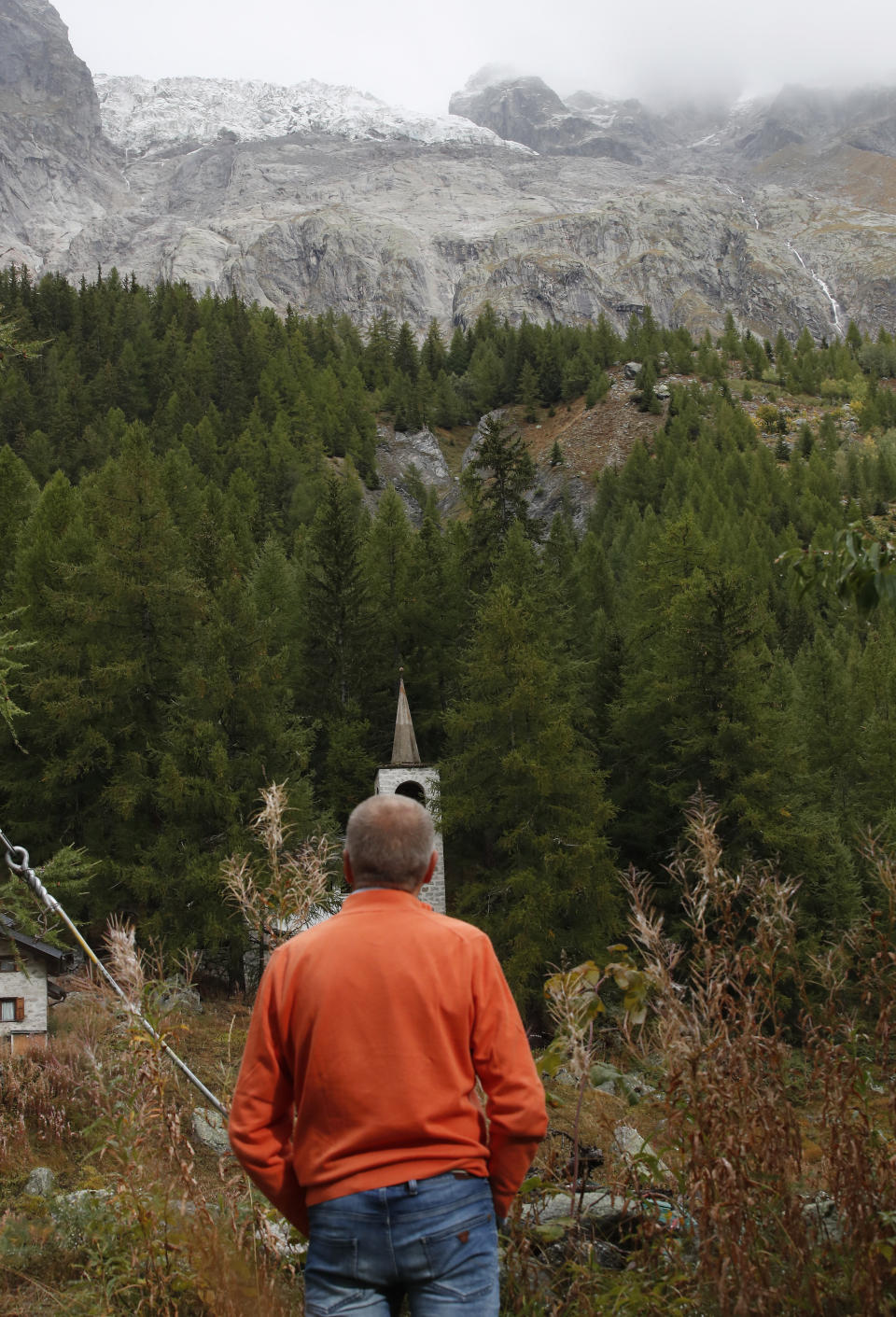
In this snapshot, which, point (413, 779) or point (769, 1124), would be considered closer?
point (769, 1124)

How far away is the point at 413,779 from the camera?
24281 mm

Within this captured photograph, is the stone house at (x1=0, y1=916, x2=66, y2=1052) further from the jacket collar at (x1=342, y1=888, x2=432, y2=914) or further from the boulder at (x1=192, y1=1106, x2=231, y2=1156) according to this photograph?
the jacket collar at (x1=342, y1=888, x2=432, y2=914)

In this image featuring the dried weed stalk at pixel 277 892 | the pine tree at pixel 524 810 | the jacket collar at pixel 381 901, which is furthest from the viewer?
the pine tree at pixel 524 810

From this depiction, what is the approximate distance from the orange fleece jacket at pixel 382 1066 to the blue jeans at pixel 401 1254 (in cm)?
5

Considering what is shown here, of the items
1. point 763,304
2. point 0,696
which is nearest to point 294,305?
point 763,304

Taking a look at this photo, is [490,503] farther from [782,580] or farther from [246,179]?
[246,179]

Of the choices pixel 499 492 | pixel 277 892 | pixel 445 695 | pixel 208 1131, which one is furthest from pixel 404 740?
pixel 277 892

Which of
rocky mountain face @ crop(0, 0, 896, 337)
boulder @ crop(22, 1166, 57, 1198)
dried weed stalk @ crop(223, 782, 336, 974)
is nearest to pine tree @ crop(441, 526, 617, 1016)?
boulder @ crop(22, 1166, 57, 1198)

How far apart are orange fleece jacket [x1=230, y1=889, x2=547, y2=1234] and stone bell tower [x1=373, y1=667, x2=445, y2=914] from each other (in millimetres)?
19944

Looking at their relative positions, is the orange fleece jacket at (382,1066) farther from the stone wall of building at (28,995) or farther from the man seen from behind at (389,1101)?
the stone wall of building at (28,995)

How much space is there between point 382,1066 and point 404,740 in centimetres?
2288

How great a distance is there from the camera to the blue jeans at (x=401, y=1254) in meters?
2.49

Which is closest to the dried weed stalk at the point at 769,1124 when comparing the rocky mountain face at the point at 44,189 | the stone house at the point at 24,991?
the stone house at the point at 24,991

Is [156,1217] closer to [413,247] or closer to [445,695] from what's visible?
[445,695]
